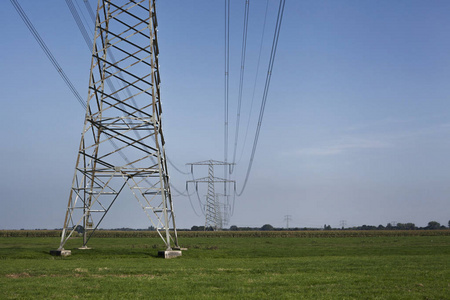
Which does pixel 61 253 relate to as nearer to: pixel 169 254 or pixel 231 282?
pixel 169 254

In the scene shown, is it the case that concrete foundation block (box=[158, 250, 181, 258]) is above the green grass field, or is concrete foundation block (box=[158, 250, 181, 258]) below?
above

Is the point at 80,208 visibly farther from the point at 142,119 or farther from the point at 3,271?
the point at 3,271

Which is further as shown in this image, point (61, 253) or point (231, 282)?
point (61, 253)

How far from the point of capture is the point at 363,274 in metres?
22.2

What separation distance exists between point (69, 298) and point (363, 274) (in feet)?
45.5

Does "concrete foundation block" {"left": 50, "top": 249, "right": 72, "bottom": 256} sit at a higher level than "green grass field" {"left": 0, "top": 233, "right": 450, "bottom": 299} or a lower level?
higher

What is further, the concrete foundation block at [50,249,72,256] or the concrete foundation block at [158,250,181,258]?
the concrete foundation block at [50,249,72,256]

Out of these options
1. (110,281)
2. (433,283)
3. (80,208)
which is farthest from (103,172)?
(433,283)

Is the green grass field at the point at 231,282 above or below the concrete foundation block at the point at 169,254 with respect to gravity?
below

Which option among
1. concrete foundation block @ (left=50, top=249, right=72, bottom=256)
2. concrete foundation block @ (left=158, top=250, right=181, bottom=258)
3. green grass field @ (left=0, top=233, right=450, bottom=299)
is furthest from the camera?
concrete foundation block @ (left=50, top=249, right=72, bottom=256)

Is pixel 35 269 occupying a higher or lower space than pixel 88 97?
lower

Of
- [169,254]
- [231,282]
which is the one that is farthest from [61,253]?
[231,282]

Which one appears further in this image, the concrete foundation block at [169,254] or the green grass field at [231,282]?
the concrete foundation block at [169,254]

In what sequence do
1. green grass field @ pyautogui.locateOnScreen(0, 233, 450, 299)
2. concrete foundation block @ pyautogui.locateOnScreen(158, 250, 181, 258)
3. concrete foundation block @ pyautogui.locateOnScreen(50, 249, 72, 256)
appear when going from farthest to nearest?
concrete foundation block @ pyautogui.locateOnScreen(50, 249, 72, 256)
concrete foundation block @ pyautogui.locateOnScreen(158, 250, 181, 258)
green grass field @ pyautogui.locateOnScreen(0, 233, 450, 299)
